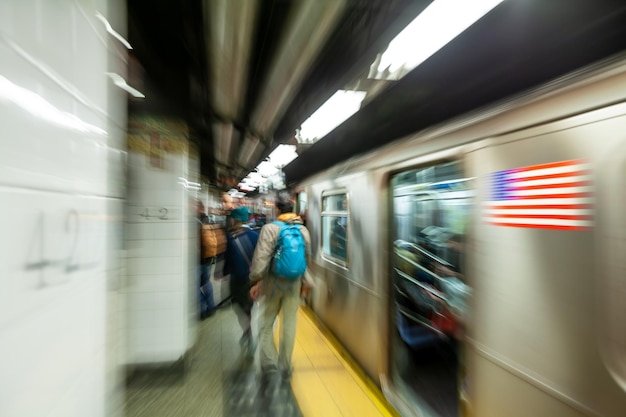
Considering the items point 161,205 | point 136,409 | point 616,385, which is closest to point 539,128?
point 616,385

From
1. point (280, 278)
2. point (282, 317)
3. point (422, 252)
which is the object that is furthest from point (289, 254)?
point (422, 252)

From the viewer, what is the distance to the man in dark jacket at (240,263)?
3461 mm

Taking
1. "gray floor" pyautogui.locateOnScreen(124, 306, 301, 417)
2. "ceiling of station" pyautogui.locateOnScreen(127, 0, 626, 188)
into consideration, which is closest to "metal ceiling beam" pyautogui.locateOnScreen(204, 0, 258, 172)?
"ceiling of station" pyautogui.locateOnScreen(127, 0, 626, 188)

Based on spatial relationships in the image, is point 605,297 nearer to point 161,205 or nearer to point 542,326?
point 542,326

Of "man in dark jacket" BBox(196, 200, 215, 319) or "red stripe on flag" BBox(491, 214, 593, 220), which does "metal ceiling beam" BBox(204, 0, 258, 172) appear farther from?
"man in dark jacket" BBox(196, 200, 215, 319)

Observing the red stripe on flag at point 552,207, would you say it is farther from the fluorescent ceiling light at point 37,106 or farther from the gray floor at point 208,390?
the gray floor at point 208,390

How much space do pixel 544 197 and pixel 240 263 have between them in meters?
2.88

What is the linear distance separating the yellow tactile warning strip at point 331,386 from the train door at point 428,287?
280mm

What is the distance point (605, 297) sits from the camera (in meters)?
1.09

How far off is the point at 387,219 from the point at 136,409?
8.89ft

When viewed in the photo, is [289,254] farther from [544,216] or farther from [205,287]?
[205,287]

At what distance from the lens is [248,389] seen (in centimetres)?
294

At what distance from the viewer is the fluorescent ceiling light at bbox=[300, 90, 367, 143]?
8.39 feet

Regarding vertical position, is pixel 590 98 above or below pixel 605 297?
above
